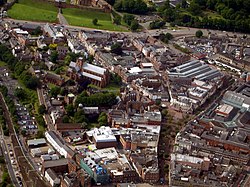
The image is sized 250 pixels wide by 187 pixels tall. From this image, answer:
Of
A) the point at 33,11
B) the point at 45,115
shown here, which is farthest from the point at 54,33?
the point at 45,115

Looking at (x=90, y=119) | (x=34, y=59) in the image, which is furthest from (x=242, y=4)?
(x=90, y=119)

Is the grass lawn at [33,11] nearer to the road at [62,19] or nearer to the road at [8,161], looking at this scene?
the road at [62,19]

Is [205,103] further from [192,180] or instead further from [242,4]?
[242,4]

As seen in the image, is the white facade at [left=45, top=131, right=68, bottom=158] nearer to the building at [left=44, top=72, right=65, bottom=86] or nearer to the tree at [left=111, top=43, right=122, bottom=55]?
the building at [left=44, top=72, right=65, bottom=86]

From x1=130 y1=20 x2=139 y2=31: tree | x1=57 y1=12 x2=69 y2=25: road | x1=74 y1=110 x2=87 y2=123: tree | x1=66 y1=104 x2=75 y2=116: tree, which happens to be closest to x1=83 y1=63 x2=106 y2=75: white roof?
x1=66 y1=104 x2=75 y2=116: tree

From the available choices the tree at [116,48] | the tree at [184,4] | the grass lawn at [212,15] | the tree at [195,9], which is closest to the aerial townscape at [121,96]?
the tree at [116,48]

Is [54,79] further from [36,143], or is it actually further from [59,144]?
[59,144]
